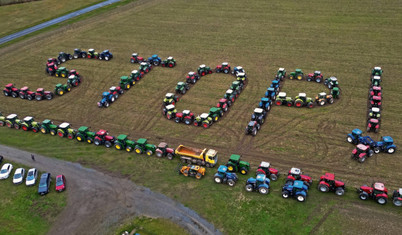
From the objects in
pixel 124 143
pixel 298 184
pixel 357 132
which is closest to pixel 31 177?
pixel 124 143

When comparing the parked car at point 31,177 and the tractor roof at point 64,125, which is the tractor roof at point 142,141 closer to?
the tractor roof at point 64,125

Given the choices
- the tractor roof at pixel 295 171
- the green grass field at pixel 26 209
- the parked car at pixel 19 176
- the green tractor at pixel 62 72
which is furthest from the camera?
the green tractor at pixel 62 72

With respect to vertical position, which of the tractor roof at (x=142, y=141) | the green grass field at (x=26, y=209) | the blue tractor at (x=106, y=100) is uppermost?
the tractor roof at (x=142, y=141)

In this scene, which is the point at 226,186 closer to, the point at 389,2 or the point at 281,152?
the point at 281,152

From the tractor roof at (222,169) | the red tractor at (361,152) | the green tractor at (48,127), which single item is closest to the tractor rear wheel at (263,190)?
the tractor roof at (222,169)

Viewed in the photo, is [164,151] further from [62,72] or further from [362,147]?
[62,72]

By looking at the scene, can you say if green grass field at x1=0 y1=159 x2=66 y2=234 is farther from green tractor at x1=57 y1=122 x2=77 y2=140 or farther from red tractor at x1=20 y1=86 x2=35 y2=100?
red tractor at x1=20 y1=86 x2=35 y2=100

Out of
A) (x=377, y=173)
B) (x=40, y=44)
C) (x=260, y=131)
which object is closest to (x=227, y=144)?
(x=260, y=131)
